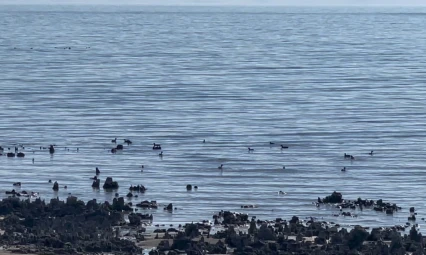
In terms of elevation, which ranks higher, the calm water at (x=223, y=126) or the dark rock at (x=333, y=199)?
the calm water at (x=223, y=126)

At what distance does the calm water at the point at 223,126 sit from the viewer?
39438 millimetres

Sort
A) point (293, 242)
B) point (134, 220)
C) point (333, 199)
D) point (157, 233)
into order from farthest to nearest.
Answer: point (333, 199), point (134, 220), point (157, 233), point (293, 242)

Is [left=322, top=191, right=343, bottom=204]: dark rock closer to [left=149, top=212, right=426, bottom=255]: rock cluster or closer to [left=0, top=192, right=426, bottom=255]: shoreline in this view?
[left=0, top=192, right=426, bottom=255]: shoreline

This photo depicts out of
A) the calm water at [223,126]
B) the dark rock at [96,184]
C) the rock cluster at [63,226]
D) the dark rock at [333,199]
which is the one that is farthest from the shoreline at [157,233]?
the dark rock at [96,184]

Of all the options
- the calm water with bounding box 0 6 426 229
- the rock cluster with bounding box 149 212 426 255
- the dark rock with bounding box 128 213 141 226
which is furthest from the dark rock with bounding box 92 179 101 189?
the rock cluster with bounding box 149 212 426 255

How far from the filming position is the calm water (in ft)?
129

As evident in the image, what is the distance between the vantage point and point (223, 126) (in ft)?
186

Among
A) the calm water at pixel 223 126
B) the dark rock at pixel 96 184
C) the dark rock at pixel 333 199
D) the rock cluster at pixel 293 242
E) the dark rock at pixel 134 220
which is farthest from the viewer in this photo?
the calm water at pixel 223 126

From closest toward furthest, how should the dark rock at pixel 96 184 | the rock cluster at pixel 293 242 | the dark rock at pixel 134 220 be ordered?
the rock cluster at pixel 293 242, the dark rock at pixel 134 220, the dark rock at pixel 96 184

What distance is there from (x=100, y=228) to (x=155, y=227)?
81.3 inches

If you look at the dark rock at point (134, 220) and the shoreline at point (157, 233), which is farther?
the dark rock at point (134, 220)

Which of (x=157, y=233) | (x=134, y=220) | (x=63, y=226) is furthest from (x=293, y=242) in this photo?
(x=63, y=226)

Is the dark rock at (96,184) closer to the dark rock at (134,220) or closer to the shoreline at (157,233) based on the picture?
the shoreline at (157,233)

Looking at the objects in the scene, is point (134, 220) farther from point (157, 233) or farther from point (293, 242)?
point (293, 242)
